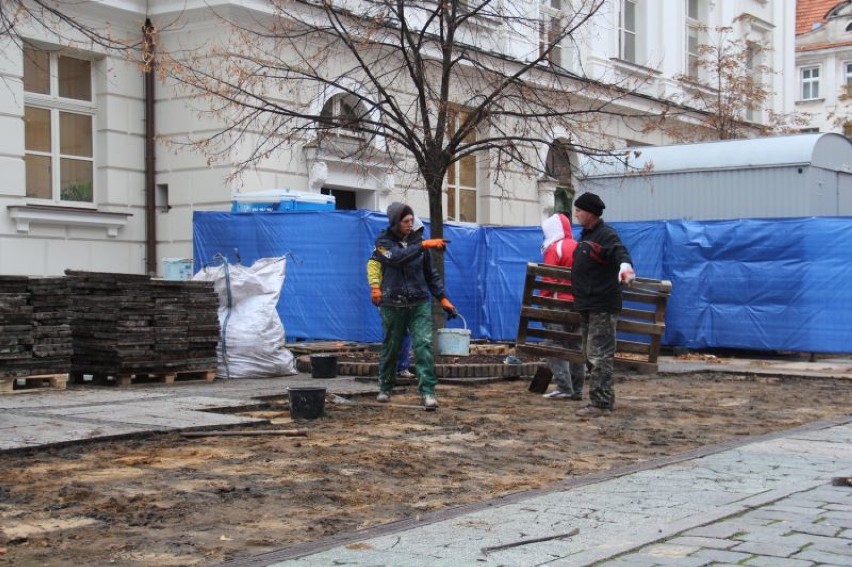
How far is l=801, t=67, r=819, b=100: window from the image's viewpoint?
56.2 meters

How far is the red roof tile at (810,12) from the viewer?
56.5 meters

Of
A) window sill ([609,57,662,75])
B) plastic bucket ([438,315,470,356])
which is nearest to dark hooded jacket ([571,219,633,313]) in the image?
plastic bucket ([438,315,470,356])

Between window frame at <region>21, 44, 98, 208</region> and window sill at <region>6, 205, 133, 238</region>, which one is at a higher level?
window frame at <region>21, 44, 98, 208</region>

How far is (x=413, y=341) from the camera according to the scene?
1062cm

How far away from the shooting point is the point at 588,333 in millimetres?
10297

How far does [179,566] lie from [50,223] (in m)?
13.5

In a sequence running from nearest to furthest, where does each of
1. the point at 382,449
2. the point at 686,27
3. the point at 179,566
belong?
the point at 179,566 → the point at 382,449 → the point at 686,27

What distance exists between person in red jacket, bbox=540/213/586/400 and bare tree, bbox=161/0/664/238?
1584 mm

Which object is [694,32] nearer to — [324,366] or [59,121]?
[59,121]

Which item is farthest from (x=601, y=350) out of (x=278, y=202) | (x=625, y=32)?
(x=625, y=32)

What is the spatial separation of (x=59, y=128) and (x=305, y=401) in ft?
34.8

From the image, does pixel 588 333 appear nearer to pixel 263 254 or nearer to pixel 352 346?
pixel 352 346

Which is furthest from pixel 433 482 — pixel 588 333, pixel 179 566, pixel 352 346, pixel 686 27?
pixel 686 27

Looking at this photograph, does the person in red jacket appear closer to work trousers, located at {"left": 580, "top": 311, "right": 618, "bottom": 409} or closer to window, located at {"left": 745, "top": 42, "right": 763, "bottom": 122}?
work trousers, located at {"left": 580, "top": 311, "right": 618, "bottom": 409}
